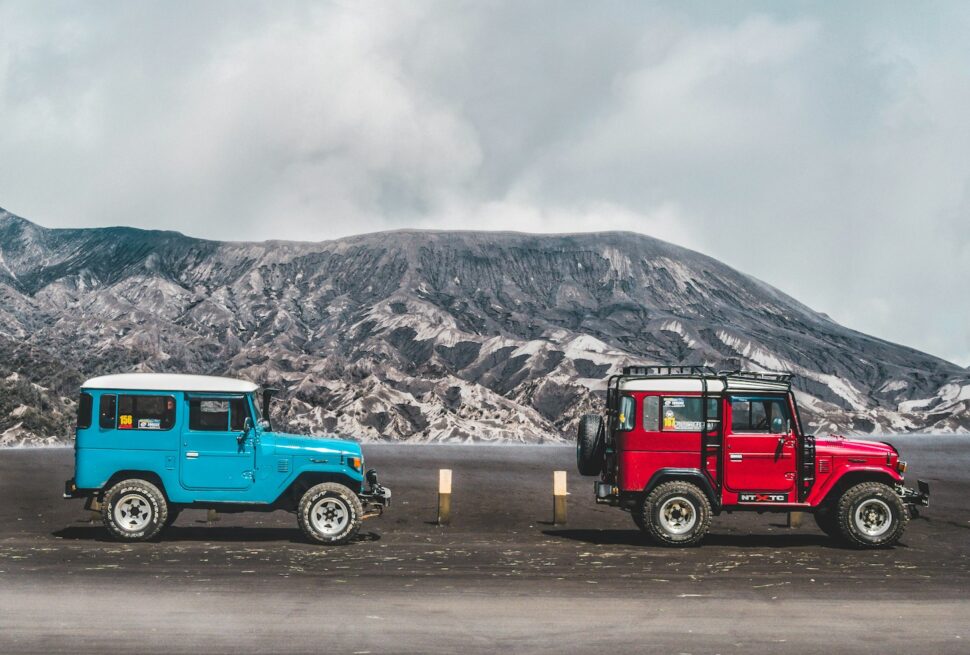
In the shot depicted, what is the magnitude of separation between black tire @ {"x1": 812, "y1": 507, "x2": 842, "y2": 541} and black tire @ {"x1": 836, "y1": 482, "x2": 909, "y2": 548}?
23 cm

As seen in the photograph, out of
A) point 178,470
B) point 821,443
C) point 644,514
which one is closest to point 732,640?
point 644,514

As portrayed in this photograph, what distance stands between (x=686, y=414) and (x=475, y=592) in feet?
24.4

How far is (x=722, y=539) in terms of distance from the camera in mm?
22047

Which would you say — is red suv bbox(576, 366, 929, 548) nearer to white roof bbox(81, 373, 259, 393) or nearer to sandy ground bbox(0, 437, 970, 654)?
sandy ground bbox(0, 437, 970, 654)

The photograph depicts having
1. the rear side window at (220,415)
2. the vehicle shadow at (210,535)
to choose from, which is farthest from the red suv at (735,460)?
the rear side window at (220,415)

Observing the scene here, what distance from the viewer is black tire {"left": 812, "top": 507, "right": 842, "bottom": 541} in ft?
67.1

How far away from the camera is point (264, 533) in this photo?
73.9 ft

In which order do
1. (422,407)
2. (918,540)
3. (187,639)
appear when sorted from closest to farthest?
(187,639), (918,540), (422,407)

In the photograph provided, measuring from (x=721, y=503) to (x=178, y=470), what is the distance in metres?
10.4

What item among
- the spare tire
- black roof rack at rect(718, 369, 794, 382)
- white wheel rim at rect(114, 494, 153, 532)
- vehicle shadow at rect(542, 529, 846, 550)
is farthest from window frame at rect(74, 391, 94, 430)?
black roof rack at rect(718, 369, 794, 382)

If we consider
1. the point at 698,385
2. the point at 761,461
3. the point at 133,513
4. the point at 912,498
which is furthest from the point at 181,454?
the point at 912,498

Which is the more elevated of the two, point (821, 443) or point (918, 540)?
point (821, 443)

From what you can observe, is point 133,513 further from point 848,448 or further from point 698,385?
point 848,448

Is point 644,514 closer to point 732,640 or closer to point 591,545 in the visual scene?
point 591,545
